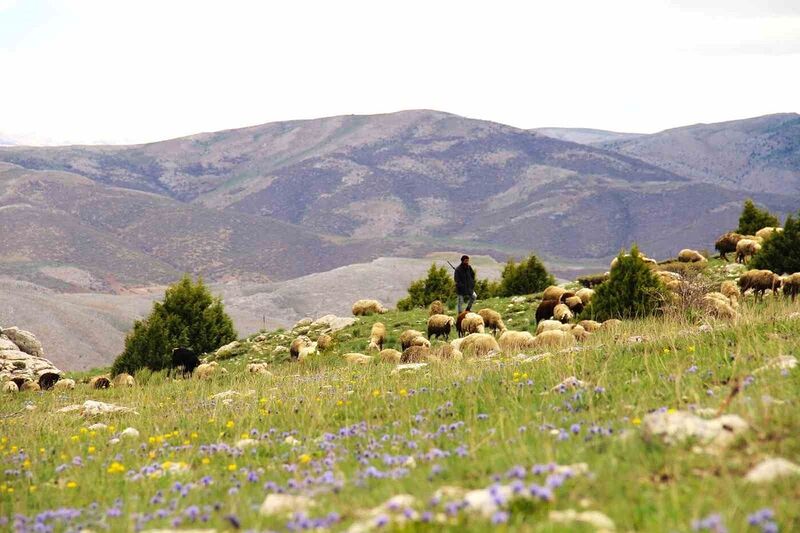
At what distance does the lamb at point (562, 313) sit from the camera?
23.6 metres

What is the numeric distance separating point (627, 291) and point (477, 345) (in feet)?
31.7

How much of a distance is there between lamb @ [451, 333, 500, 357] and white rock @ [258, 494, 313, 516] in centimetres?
1127

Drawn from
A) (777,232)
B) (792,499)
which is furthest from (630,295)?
(792,499)

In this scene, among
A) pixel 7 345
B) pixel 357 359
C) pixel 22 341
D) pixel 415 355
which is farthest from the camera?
pixel 22 341

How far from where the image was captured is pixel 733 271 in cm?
2969

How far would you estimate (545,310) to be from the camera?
2488 cm

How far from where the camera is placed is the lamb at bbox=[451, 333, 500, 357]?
16.1 metres

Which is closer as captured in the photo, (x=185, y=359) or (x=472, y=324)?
(x=472, y=324)

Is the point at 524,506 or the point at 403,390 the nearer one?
the point at 524,506

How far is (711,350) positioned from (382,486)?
242 inches

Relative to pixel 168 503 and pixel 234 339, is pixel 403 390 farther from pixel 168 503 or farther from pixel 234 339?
A: pixel 234 339

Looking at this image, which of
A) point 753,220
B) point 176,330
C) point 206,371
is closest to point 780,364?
point 206,371

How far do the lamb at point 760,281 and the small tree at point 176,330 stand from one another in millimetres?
22775

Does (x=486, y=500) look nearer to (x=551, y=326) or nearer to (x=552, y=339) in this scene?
(x=552, y=339)
